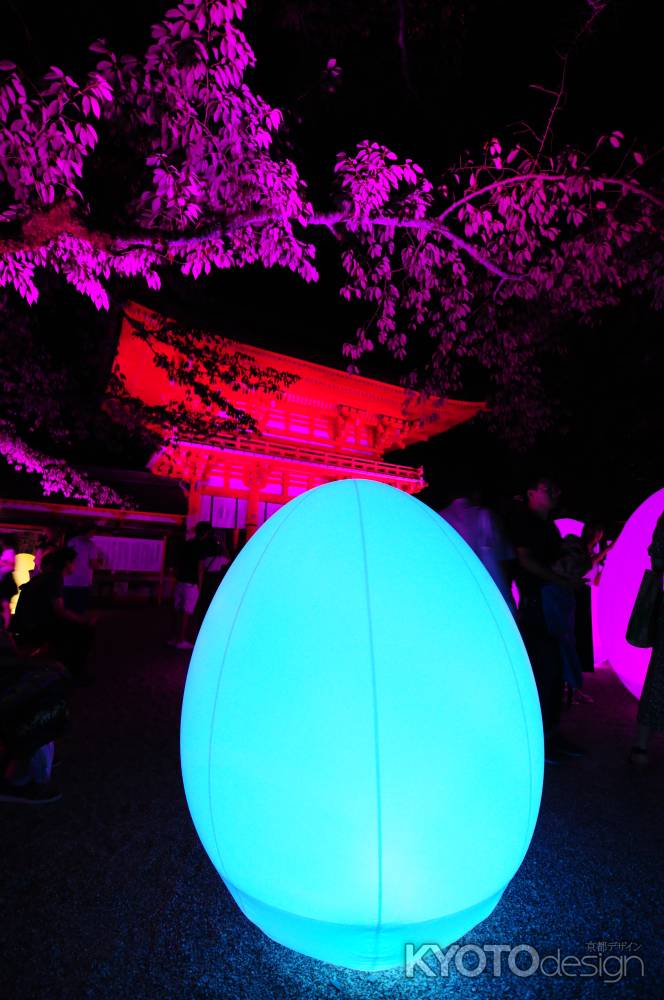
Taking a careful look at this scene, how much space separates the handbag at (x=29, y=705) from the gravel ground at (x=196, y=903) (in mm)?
402

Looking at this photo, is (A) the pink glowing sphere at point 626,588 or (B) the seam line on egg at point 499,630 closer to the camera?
(B) the seam line on egg at point 499,630

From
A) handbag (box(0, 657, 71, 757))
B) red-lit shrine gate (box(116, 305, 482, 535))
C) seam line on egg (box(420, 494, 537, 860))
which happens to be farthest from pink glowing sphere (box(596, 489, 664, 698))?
red-lit shrine gate (box(116, 305, 482, 535))

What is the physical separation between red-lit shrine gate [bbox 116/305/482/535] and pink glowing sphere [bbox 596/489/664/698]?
7912mm

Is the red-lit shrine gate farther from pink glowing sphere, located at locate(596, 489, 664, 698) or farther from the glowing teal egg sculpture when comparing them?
the glowing teal egg sculpture

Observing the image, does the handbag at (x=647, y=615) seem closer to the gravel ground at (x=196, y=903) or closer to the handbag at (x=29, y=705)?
the gravel ground at (x=196, y=903)

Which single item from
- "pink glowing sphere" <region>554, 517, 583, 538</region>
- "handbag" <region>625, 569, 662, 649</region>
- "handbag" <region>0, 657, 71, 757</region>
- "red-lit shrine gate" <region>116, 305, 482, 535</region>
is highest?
"red-lit shrine gate" <region>116, 305, 482, 535</region>

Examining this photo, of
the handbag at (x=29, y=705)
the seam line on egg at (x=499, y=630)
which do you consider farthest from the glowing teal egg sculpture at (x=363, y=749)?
the handbag at (x=29, y=705)

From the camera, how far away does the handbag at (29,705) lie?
2658 millimetres

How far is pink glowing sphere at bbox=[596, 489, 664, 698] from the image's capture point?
209 inches

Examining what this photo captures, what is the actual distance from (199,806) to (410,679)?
0.84 m

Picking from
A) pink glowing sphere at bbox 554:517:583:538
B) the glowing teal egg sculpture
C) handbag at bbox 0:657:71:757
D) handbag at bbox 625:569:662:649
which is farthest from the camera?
pink glowing sphere at bbox 554:517:583:538

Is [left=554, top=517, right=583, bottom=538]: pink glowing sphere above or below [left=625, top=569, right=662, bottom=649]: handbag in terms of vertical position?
above

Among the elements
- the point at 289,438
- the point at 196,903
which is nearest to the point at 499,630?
the point at 196,903

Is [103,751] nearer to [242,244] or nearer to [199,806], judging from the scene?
[199,806]
